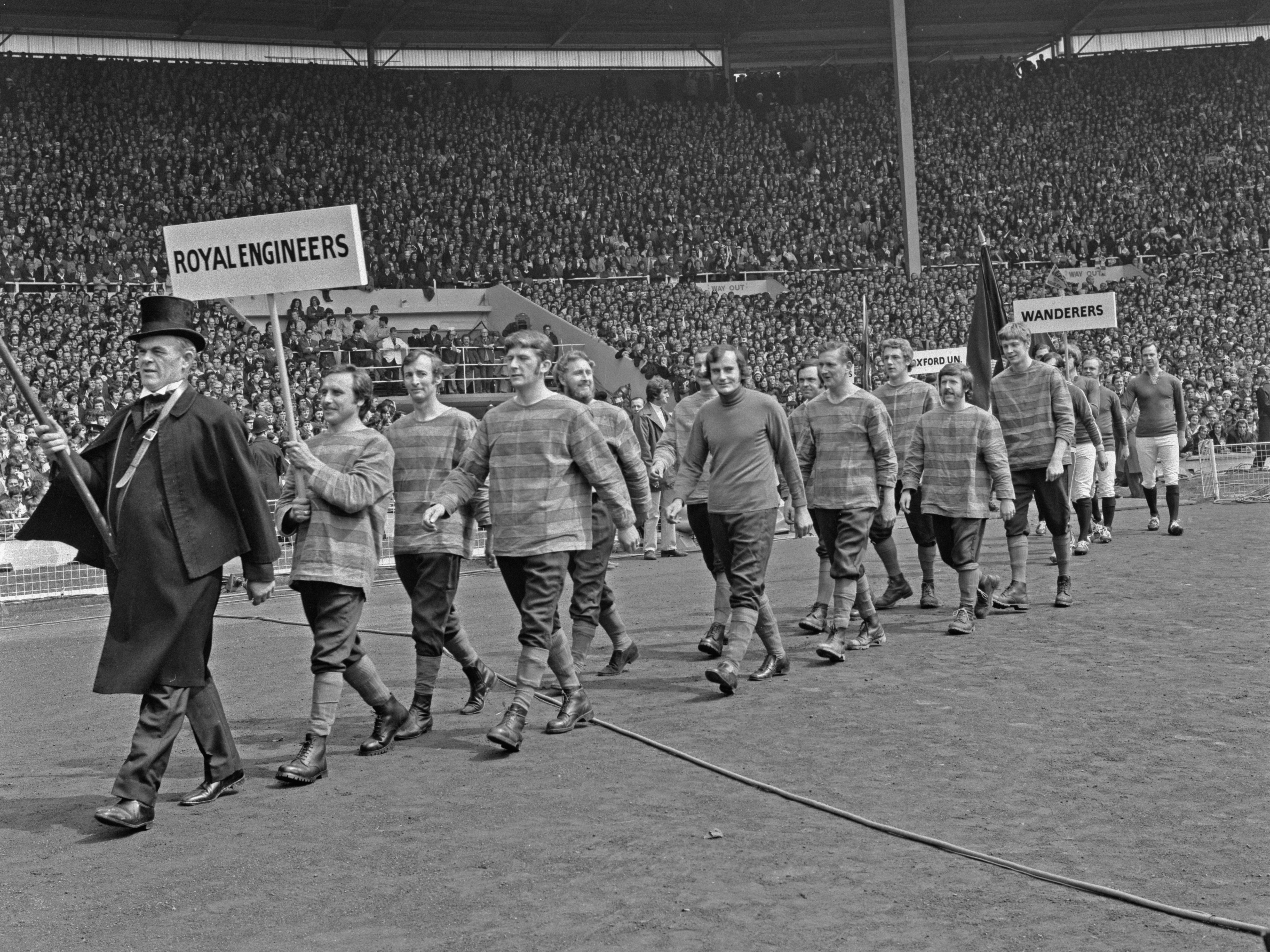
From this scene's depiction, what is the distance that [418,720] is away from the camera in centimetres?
684

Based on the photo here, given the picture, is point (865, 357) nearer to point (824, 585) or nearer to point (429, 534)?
point (824, 585)

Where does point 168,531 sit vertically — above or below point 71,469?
below

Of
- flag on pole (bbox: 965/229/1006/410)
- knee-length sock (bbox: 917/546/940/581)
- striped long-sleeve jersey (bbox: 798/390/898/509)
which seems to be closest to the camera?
striped long-sleeve jersey (bbox: 798/390/898/509)

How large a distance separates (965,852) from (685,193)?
117 ft

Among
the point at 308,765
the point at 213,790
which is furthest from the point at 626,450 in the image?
the point at 213,790

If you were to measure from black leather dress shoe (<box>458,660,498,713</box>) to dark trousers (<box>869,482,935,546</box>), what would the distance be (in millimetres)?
3086

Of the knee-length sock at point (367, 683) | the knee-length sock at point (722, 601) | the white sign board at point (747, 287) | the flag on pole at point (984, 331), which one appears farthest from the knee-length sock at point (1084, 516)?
the white sign board at point (747, 287)

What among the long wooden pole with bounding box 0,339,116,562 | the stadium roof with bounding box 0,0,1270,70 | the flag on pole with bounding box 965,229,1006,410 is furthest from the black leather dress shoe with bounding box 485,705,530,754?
the stadium roof with bounding box 0,0,1270,70

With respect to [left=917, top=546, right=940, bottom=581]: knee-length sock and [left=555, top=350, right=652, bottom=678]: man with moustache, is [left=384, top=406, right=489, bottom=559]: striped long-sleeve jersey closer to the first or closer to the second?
[left=555, top=350, right=652, bottom=678]: man with moustache

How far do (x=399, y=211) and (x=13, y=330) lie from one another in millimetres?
11937

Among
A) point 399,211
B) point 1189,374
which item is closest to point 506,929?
point 1189,374

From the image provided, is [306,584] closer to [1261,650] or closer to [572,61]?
[1261,650]

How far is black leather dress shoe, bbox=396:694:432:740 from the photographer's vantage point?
671cm

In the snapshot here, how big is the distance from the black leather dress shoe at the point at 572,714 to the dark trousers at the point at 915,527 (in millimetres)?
3201
